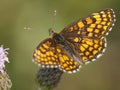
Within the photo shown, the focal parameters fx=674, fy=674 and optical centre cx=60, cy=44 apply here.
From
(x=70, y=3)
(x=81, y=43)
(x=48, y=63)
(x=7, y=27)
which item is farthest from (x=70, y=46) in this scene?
(x=70, y=3)

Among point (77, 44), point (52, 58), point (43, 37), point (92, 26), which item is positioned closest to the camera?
point (52, 58)

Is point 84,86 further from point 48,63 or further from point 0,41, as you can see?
point 48,63

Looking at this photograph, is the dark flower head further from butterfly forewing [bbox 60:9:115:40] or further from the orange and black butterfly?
butterfly forewing [bbox 60:9:115:40]

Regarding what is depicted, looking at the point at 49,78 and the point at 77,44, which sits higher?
the point at 77,44

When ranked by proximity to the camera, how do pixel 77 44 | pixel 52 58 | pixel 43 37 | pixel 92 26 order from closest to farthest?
1. pixel 52 58
2. pixel 77 44
3. pixel 92 26
4. pixel 43 37

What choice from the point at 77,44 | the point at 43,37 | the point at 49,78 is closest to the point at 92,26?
the point at 77,44

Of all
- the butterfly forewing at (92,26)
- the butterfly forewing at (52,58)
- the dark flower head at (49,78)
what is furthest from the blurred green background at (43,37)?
the butterfly forewing at (52,58)

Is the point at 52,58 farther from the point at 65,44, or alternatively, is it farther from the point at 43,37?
the point at 43,37
